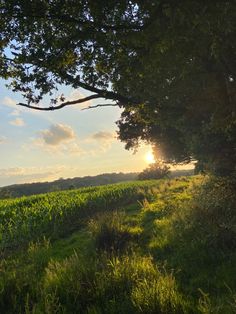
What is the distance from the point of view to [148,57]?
1025 centimetres

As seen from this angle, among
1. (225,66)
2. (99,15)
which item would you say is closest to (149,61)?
(99,15)

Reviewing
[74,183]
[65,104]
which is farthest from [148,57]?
[74,183]

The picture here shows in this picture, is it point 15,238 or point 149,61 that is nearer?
point 149,61

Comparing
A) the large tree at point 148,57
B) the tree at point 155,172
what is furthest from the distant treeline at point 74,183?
the large tree at point 148,57

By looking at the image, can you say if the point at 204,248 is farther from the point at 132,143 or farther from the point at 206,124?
the point at 132,143

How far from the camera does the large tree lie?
9.07m

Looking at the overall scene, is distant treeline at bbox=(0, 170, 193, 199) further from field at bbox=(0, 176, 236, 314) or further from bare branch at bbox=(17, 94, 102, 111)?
bare branch at bbox=(17, 94, 102, 111)

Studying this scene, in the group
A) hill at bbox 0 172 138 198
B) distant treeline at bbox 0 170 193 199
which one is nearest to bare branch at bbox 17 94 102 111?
hill at bbox 0 172 138 198

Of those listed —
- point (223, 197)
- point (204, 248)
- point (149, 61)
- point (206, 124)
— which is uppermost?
point (149, 61)

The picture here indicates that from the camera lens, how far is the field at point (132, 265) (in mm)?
8039

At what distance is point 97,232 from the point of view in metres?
15.0

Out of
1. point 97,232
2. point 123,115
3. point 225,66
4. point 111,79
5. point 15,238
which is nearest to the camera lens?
point 225,66

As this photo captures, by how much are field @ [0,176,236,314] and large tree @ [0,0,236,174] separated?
274 cm

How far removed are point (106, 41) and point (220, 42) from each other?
301 cm
